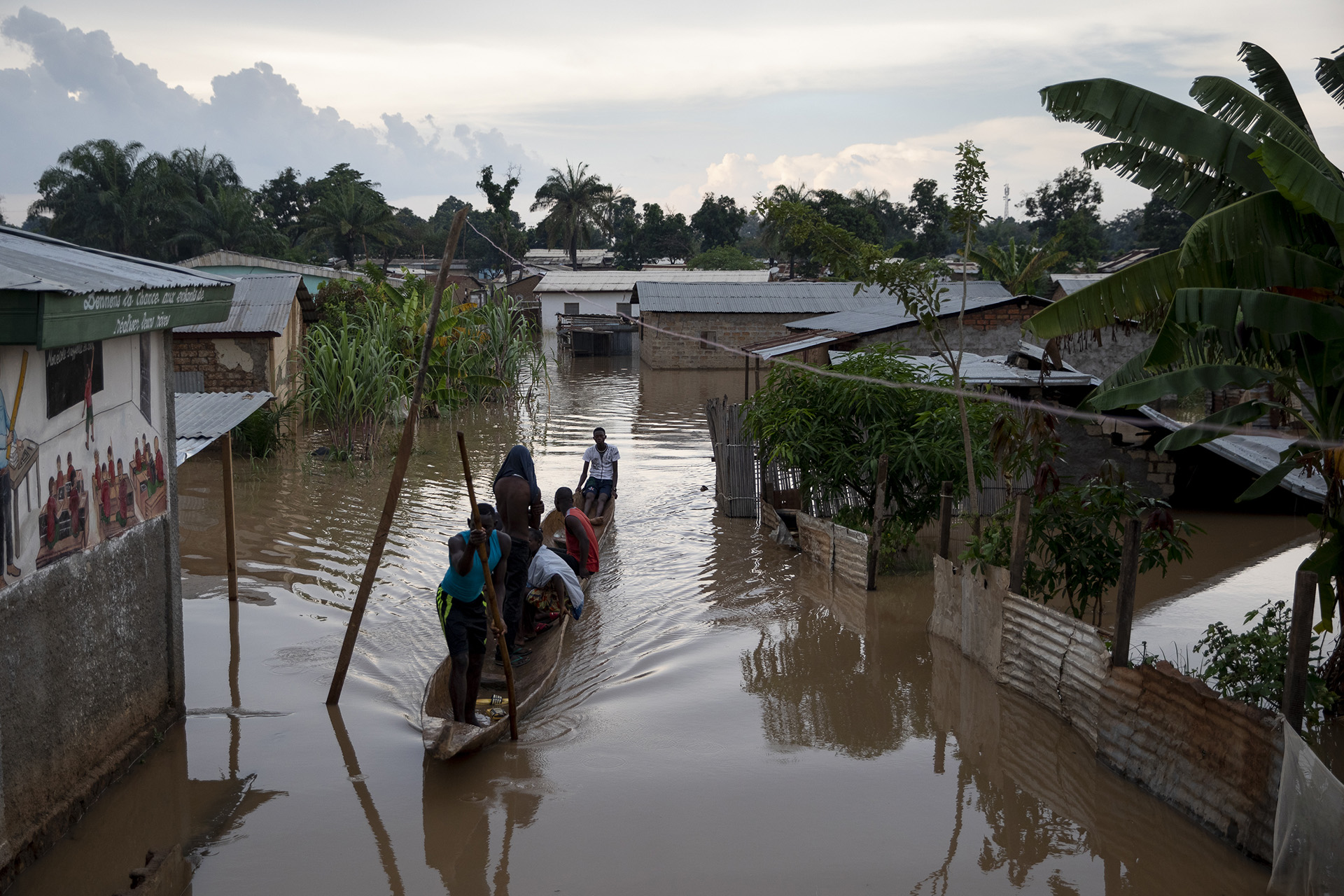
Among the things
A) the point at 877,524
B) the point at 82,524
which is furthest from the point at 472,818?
the point at 877,524

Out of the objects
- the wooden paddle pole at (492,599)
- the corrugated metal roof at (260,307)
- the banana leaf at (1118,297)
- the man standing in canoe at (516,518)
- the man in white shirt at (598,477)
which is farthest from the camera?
the corrugated metal roof at (260,307)

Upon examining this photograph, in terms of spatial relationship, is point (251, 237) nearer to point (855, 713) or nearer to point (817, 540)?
point (817, 540)

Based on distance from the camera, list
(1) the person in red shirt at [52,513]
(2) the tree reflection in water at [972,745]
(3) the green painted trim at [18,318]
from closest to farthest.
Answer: (3) the green painted trim at [18,318] → (1) the person in red shirt at [52,513] → (2) the tree reflection in water at [972,745]

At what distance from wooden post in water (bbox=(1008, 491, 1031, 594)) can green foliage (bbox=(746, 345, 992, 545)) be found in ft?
8.82

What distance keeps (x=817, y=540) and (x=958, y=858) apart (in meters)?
5.54

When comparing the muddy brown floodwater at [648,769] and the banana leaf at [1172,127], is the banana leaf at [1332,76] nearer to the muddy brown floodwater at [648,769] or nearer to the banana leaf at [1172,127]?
the banana leaf at [1172,127]

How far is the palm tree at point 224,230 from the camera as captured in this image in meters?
46.9

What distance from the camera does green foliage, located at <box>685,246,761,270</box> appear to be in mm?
56719

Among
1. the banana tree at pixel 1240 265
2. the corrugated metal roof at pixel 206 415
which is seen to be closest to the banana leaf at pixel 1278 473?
the banana tree at pixel 1240 265

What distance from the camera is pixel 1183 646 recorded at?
28.6 ft

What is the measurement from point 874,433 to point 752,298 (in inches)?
958

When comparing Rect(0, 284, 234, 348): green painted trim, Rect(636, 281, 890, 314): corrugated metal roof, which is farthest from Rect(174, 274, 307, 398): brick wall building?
Rect(636, 281, 890, 314): corrugated metal roof

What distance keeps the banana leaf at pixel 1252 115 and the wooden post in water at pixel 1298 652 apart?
287 cm

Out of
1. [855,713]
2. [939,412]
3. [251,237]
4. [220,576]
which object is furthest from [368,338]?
[251,237]
